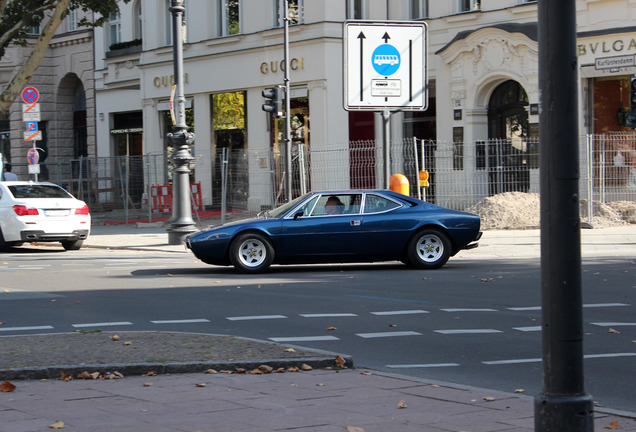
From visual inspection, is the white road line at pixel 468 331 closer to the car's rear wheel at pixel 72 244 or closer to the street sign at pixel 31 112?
the car's rear wheel at pixel 72 244

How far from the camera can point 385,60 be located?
2066cm

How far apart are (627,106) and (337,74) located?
8.54 metres

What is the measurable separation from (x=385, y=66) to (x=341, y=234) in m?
6.02

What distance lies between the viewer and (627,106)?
26109 millimetres

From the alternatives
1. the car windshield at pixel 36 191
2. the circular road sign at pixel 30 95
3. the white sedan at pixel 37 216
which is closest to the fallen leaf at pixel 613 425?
the white sedan at pixel 37 216

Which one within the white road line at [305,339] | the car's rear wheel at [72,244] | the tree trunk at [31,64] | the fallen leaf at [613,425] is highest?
the tree trunk at [31,64]

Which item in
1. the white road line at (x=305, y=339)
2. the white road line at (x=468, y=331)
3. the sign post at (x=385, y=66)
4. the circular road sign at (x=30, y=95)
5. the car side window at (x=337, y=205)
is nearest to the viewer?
the white road line at (x=305, y=339)

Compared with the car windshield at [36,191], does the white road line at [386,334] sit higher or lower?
lower

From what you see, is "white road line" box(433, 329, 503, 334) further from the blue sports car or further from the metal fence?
the metal fence

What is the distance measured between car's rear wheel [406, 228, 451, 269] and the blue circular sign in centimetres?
562

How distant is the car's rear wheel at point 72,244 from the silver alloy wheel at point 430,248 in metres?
8.98

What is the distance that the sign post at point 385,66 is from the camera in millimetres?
20250

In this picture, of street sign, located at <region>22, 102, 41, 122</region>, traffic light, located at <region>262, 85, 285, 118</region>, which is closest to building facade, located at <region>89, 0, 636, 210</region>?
traffic light, located at <region>262, 85, 285, 118</region>

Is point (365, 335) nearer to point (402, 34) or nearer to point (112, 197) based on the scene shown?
point (402, 34)
